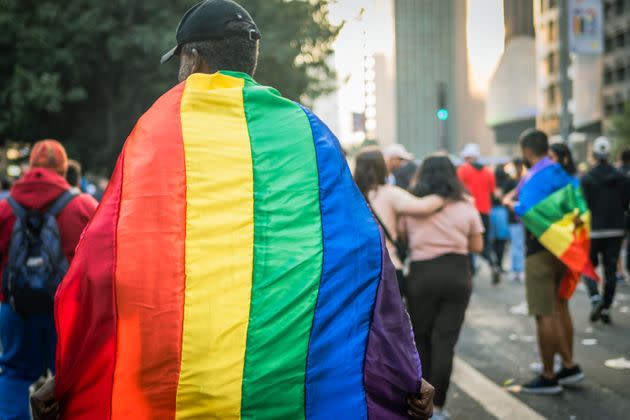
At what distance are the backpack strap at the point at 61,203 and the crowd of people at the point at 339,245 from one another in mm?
11

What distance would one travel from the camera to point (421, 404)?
2.19 metres

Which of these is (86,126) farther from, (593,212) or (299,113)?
(299,113)

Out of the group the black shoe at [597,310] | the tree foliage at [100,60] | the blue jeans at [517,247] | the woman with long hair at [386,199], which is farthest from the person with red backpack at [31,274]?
the tree foliage at [100,60]

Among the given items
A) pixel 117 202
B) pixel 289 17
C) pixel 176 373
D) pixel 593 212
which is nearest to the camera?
pixel 176 373

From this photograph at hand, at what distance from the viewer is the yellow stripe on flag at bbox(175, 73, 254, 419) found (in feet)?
6.59

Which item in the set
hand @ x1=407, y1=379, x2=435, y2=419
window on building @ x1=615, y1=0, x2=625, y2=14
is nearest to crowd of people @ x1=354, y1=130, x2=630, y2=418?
hand @ x1=407, y1=379, x2=435, y2=419

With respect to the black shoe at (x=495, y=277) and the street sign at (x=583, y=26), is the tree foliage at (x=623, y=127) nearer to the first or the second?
the street sign at (x=583, y=26)

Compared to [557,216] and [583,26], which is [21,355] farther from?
[583,26]

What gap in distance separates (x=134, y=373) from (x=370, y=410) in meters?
0.62

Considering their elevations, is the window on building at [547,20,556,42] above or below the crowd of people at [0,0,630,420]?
above

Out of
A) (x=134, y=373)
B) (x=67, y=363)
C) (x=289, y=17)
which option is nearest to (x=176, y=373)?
(x=134, y=373)

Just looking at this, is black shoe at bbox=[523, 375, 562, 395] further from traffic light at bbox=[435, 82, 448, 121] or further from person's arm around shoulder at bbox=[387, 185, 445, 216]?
traffic light at bbox=[435, 82, 448, 121]

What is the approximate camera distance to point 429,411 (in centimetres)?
221

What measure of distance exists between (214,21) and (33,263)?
3.02 metres
